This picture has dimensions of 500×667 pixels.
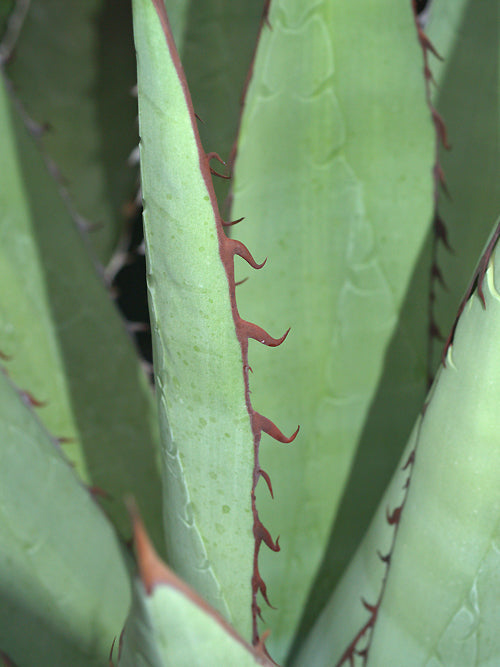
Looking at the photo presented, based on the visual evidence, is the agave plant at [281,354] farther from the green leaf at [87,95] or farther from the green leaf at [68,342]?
the green leaf at [87,95]

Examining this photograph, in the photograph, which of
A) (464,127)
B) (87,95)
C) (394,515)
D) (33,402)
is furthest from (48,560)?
(87,95)

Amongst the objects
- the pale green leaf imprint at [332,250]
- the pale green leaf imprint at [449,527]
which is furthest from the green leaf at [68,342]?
the pale green leaf imprint at [449,527]

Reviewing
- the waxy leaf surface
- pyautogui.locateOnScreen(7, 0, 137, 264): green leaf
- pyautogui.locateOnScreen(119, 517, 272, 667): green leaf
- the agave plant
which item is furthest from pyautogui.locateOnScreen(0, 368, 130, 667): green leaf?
pyautogui.locateOnScreen(7, 0, 137, 264): green leaf

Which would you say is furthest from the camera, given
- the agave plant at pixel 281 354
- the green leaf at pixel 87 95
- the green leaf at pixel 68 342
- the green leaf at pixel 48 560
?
the green leaf at pixel 87 95

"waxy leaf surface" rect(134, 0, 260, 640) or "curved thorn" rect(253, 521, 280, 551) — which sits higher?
"waxy leaf surface" rect(134, 0, 260, 640)

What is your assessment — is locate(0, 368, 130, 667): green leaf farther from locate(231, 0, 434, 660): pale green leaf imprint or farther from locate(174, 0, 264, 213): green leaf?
locate(174, 0, 264, 213): green leaf

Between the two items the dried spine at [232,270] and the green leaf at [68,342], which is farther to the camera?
the green leaf at [68,342]

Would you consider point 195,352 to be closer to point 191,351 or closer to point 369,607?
point 191,351

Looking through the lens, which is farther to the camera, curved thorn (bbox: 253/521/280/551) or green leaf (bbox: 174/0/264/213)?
green leaf (bbox: 174/0/264/213)

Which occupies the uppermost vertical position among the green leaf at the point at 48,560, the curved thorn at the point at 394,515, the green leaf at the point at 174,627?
the green leaf at the point at 174,627
